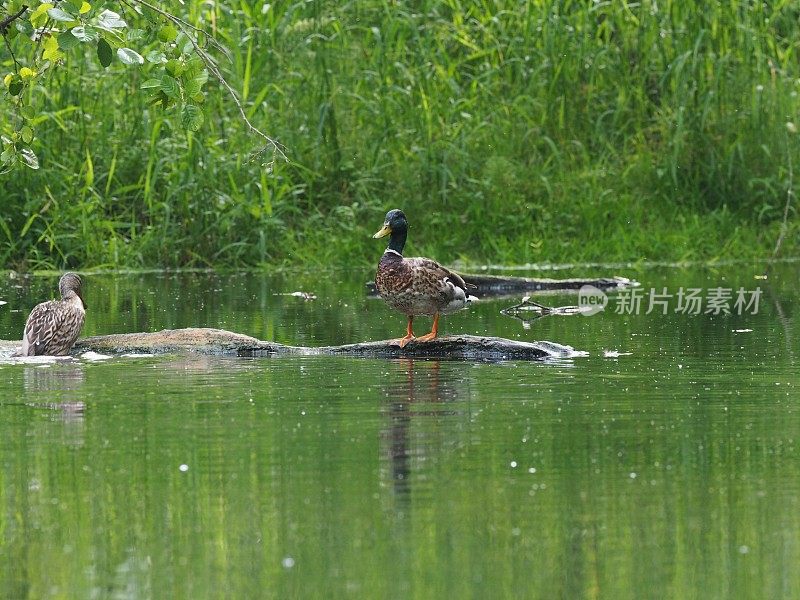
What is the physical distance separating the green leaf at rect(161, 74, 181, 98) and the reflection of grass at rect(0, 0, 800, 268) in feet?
32.6

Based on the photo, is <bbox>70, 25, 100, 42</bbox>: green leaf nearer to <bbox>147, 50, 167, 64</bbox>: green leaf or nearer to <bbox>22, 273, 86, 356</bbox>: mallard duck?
<bbox>147, 50, 167, 64</bbox>: green leaf

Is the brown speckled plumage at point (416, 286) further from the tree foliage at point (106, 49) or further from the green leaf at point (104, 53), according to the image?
the green leaf at point (104, 53)

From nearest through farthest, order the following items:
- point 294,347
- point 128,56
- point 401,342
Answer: point 128,56 → point 401,342 → point 294,347

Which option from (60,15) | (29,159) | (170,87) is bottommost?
(29,159)

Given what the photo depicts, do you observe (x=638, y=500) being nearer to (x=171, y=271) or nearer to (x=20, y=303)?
(x=20, y=303)

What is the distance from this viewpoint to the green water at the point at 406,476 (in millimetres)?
5164

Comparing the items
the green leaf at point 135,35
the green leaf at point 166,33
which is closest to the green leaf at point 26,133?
the green leaf at point 135,35

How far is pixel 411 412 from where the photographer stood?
8320 millimetres

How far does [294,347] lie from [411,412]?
2.72 metres

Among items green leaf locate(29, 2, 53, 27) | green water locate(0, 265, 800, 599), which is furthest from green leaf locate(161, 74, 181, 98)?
green water locate(0, 265, 800, 599)

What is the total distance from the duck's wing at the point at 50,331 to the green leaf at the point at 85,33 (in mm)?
3277

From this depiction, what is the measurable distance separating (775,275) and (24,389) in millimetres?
9852

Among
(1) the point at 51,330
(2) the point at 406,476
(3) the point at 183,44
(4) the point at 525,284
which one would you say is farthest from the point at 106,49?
(4) the point at 525,284

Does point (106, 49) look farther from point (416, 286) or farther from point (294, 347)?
point (416, 286)
